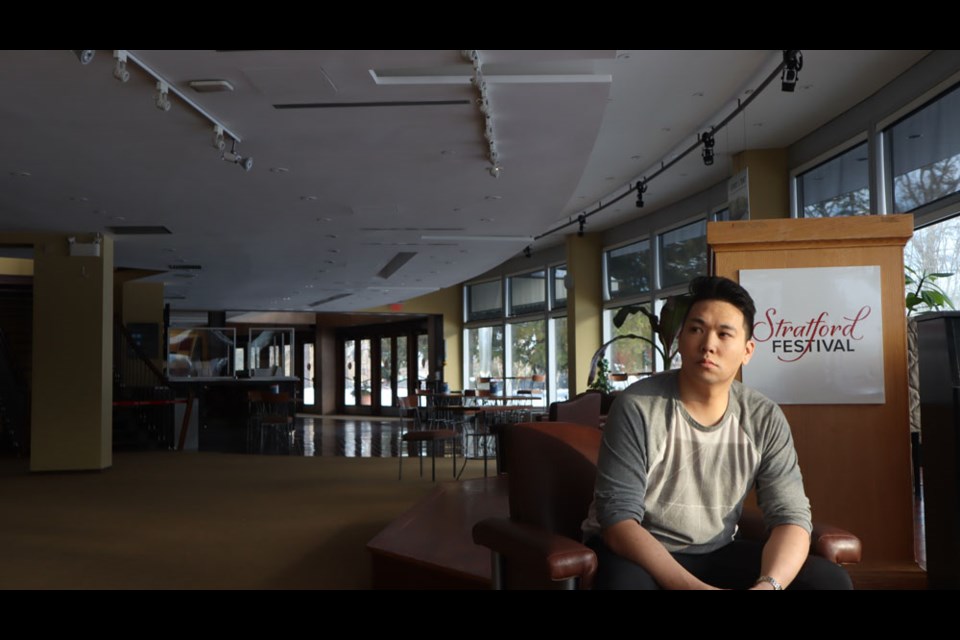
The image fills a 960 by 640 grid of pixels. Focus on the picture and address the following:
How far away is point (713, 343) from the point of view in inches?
82.7

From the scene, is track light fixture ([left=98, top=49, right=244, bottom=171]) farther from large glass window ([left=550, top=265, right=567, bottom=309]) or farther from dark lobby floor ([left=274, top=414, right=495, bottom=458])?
large glass window ([left=550, top=265, right=567, bottom=309])

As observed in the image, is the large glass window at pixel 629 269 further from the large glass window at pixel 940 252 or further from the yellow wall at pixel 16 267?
the yellow wall at pixel 16 267

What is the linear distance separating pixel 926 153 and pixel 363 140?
5763 mm

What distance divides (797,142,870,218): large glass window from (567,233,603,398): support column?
6874 millimetres

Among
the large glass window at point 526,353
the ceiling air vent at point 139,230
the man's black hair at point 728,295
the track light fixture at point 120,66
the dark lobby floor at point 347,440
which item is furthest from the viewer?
the large glass window at point 526,353

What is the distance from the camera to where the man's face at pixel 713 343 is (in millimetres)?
2096

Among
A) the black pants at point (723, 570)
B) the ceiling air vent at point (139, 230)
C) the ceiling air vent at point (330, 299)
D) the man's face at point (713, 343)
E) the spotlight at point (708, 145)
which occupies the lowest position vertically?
the black pants at point (723, 570)

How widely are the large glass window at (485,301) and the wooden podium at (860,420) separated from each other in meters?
18.5

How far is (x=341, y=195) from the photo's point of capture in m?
8.25

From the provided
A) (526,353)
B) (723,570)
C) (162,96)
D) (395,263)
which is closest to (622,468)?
(723,570)

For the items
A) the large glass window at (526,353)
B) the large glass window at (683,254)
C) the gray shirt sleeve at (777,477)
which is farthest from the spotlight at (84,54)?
the large glass window at (526,353)

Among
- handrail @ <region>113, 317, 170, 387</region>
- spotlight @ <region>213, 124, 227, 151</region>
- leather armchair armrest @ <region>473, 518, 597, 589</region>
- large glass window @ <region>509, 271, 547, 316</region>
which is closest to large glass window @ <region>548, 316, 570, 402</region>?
large glass window @ <region>509, 271, 547, 316</region>

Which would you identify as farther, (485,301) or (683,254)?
(485,301)

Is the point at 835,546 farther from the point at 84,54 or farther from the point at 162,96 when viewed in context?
the point at 162,96
